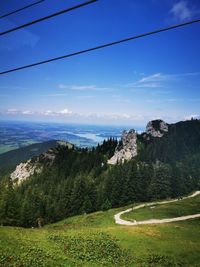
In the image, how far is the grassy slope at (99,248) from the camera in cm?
2772

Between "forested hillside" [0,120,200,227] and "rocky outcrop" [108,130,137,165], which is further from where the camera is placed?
"rocky outcrop" [108,130,137,165]

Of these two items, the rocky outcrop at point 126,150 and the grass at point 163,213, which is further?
the rocky outcrop at point 126,150

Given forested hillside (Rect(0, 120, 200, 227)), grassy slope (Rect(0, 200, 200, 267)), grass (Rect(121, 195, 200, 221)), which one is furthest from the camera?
forested hillside (Rect(0, 120, 200, 227))

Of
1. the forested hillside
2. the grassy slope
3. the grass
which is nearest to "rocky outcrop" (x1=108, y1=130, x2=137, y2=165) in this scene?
the forested hillside

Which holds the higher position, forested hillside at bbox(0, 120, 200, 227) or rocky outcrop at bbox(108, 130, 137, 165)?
rocky outcrop at bbox(108, 130, 137, 165)

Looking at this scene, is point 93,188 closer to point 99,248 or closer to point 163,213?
point 163,213

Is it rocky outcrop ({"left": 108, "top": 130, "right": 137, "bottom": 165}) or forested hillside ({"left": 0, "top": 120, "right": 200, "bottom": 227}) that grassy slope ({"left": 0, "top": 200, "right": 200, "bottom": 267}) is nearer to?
forested hillside ({"left": 0, "top": 120, "right": 200, "bottom": 227})

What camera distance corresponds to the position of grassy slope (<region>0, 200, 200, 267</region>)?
1091 inches

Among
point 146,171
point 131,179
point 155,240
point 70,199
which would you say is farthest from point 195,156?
point 155,240

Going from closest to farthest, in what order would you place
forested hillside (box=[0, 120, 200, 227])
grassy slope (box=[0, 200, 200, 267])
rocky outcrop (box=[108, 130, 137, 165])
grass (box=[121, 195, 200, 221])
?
1. grassy slope (box=[0, 200, 200, 267])
2. grass (box=[121, 195, 200, 221])
3. forested hillside (box=[0, 120, 200, 227])
4. rocky outcrop (box=[108, 130, 137, 165])

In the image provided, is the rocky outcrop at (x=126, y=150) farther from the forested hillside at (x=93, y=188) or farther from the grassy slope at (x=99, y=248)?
the grassy slope at (x=99, y=248)

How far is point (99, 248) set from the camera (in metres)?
36.5

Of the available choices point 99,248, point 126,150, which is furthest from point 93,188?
point 99,248

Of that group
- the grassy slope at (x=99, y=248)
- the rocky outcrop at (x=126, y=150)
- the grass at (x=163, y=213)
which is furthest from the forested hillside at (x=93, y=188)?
the grassy slope at (x=99, y=248)
